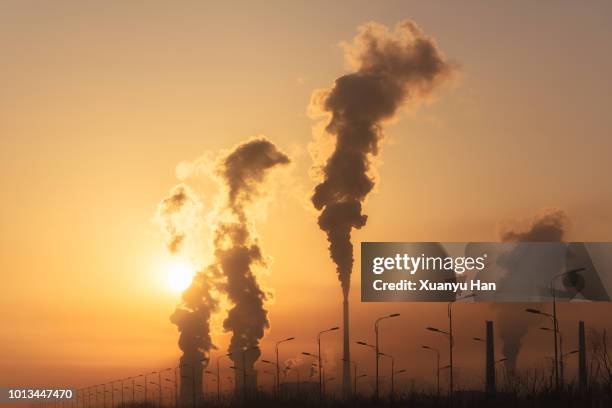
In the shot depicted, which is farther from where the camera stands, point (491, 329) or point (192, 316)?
point (192, 316)

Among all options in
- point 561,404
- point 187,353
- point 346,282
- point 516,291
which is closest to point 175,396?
point 187,353


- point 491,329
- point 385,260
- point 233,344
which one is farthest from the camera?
point 233,344

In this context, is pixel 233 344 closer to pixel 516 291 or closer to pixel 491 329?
pixel 491 329

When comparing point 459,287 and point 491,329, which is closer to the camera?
point 459,287

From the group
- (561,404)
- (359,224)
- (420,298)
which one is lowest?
(561,404)

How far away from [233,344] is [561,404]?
253ft

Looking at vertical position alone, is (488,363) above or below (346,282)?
below

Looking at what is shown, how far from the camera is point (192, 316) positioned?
449 feet

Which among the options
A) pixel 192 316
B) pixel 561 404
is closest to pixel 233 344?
pixel 192 316

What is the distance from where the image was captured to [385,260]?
252 ft

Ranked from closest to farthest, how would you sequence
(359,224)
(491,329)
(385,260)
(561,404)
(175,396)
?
1. (561,404)
2. (385,260)
3. (359,224)
4. (491,329)
5. (175,396)

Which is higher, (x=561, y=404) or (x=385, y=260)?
(x=385, y=260)

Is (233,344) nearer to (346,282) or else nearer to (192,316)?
(192,316)

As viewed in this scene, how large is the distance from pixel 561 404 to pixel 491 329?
203ft
